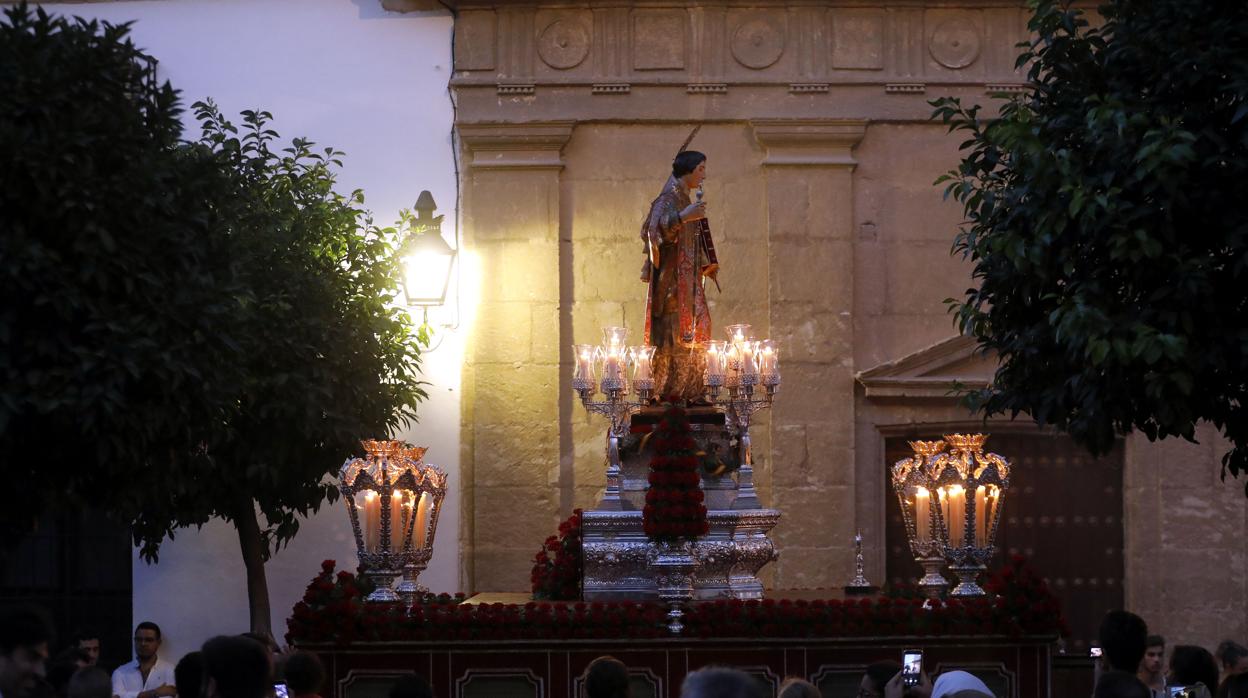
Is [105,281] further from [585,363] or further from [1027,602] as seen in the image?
[1027,602]

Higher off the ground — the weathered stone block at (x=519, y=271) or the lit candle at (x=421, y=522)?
the weathered stone block at (x=519, y=271)

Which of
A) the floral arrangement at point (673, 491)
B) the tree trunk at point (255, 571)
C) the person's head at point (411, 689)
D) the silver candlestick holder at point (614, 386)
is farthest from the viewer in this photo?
the tree trunk at point (255, 571)

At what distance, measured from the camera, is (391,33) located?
1593cm

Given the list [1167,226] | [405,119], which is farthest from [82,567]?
[1167,226]

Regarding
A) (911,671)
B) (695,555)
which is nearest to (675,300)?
(695,555)

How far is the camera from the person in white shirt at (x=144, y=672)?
504 inches

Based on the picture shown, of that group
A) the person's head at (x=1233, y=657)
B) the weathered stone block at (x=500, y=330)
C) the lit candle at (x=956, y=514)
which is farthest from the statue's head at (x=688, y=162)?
the person's head at (x=1233, y=657)

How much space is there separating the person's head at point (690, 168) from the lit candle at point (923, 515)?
258 cm

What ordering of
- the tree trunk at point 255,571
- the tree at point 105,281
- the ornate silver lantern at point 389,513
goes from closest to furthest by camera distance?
1. the tree at point 105,281
2. the ornate silver lantern at point 389,513
3. the tree trunk at point 255,571

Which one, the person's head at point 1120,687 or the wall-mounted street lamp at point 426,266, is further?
the wall-mounted street lamp at point 426,266

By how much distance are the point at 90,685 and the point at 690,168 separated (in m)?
7.02

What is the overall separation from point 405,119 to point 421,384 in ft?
7.30

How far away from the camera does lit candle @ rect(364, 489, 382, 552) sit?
40.1 ft

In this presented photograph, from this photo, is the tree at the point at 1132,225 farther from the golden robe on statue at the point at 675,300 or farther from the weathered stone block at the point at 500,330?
the weathered stone block at the point at 500,330
